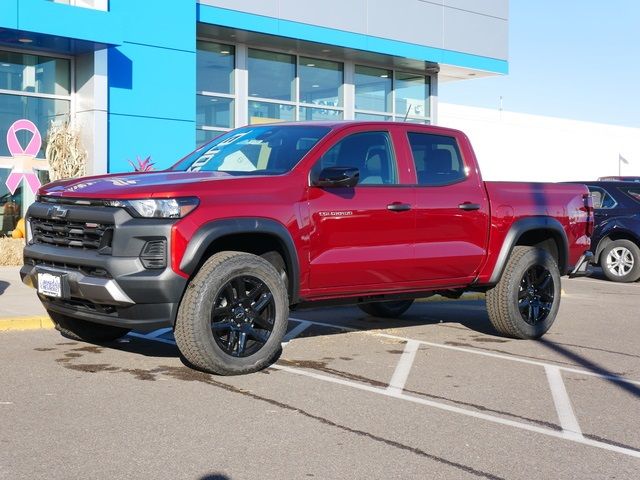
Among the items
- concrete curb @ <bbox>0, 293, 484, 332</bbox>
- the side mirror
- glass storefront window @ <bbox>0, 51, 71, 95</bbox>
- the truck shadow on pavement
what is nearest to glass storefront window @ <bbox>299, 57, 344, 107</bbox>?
glass storefront window @ <bbox>0, 51, 71, 95</bbox>

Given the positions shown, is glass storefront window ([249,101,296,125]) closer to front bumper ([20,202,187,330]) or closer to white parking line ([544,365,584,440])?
white parking line ([544,365,584,440])

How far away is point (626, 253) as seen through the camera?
15.6 m

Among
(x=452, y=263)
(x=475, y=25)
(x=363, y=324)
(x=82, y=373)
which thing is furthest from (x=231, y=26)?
(x=82, y=373)

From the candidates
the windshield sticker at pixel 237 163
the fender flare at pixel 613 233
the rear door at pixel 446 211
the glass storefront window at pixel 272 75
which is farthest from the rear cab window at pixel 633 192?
the windshield sticker at pixel 237 163

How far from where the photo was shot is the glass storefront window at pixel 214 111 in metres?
20.2

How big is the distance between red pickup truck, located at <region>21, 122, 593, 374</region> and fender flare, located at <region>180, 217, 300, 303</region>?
0.01 meters

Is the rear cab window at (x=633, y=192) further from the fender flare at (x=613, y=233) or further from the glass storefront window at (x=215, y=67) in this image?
the glass storefront window at (x=215, y=67)

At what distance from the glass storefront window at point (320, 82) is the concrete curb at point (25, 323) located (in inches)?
574

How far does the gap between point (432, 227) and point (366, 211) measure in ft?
2.73

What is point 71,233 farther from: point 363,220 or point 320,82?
point 320,82

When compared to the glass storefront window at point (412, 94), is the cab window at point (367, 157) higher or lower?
lower

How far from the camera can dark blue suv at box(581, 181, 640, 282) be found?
1541cm

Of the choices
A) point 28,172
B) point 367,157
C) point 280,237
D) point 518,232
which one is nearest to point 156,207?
point 280,237

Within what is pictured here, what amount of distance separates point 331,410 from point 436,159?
3.28 meters
